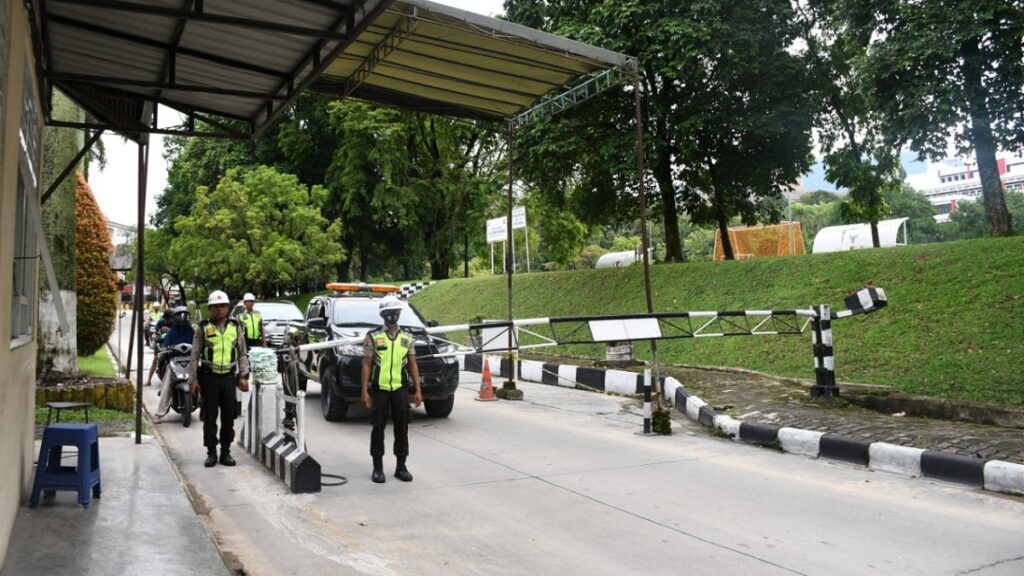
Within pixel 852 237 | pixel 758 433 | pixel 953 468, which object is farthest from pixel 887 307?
pixel 852 237

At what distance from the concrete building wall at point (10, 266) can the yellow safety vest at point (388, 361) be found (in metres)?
2.84

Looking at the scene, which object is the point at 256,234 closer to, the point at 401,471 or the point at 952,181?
the point at 401,471

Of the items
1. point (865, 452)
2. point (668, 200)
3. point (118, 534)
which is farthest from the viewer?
point (668, 200)

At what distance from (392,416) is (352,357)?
302 centimetres

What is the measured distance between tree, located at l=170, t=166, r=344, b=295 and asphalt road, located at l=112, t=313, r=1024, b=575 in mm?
24797

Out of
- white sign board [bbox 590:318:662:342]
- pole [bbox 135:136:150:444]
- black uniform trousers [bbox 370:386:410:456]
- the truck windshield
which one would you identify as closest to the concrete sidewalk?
pole [bbox 135:136:150:444]

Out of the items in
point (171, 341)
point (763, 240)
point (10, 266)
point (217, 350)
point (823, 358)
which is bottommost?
point (823, 358)

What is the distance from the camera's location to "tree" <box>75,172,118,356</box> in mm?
16469

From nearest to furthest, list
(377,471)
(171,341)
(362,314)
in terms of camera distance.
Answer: (377,471) < (171,341) < (362,314)

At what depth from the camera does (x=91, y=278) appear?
54.6 feet

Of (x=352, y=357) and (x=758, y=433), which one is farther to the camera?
(x=352, y=357)

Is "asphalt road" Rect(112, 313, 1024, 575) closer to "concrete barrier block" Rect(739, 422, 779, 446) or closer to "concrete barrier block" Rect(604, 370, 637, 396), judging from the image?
"concrete barrier block" Rect(739, 422, 779, 446)

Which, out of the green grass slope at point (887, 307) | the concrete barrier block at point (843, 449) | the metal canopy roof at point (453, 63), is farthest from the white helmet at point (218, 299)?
the green grass slope at point (887, 307)

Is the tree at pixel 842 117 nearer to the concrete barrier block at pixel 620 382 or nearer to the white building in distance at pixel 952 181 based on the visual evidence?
the concrete barrier block at pixel 620 382
